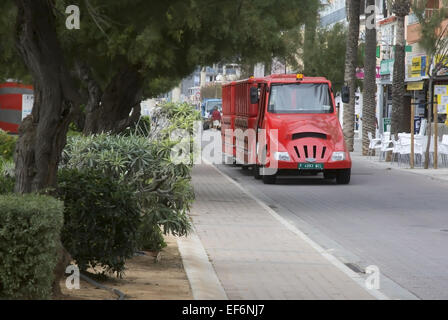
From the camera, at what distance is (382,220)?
1670 cm

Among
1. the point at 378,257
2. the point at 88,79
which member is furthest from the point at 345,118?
the point at 378,257

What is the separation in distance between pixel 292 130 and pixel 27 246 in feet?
60.3

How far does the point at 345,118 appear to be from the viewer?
39.8 meters

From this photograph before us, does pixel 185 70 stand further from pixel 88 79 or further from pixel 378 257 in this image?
pixel 378 257

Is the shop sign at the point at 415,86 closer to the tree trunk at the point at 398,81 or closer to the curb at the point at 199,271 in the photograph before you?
the tree trunk at the point at 398,81

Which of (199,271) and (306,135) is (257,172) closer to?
(306,135)

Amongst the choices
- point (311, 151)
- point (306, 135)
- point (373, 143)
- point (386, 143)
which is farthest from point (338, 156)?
point (373, 143)

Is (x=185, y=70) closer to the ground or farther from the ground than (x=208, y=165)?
farther from the ground

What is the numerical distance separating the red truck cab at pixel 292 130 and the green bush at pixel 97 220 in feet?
51.7

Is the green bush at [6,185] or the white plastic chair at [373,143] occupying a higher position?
the green bush at [6,185]

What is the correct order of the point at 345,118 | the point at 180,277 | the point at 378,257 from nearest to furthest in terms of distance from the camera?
the point at 180,277
the point at 378,257
the point at 345,118

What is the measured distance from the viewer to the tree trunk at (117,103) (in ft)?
71.9

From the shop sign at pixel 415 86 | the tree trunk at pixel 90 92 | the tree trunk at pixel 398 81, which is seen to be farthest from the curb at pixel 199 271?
the shop sign at pixel 415 86

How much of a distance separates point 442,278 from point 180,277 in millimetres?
2721
